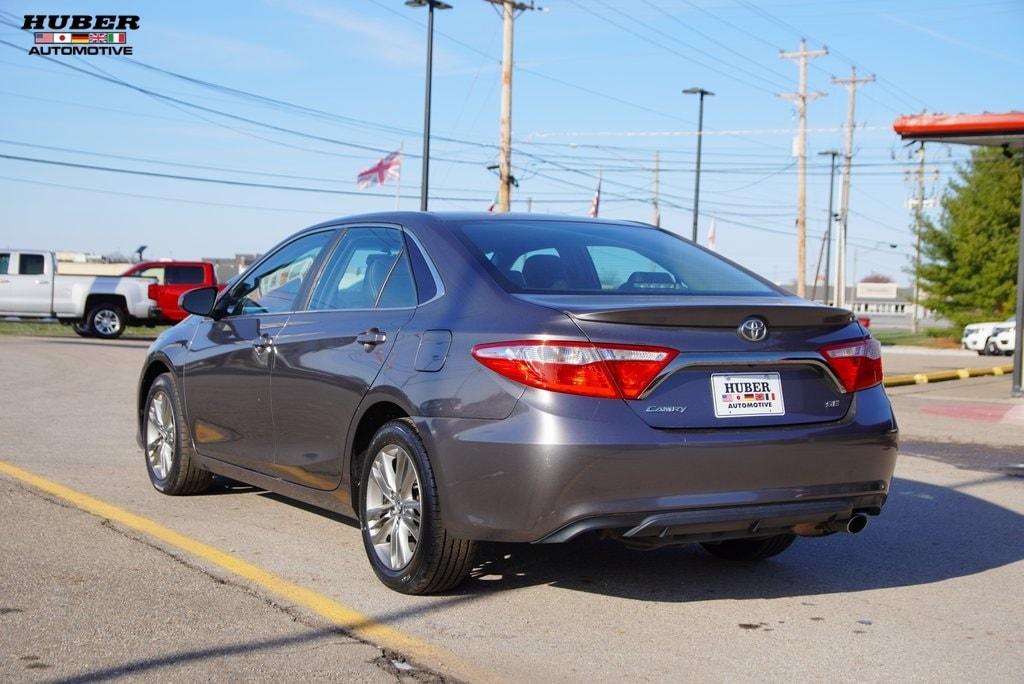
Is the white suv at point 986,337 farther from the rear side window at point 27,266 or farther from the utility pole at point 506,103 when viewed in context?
the rear side window at point 27,266

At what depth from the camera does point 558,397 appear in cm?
452

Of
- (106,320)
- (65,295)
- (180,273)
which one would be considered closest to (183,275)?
(180,273)

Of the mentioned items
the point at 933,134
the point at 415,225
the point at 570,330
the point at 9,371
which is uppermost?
the point at 933,134

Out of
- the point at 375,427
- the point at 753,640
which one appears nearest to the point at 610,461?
the point at 753,640

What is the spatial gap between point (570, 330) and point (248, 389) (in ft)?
8.13

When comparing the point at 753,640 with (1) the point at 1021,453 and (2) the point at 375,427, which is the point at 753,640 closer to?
(2) the point at 375,427

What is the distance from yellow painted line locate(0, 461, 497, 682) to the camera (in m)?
4.27

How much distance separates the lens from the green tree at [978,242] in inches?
1719

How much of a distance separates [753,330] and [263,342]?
8.89 ft

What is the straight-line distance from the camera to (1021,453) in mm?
10719

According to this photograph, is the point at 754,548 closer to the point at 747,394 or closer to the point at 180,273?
the point at 747,394

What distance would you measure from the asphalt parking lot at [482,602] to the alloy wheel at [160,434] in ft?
0.67

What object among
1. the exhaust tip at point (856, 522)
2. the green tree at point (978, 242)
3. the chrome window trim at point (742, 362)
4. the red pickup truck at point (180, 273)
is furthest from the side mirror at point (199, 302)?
the green tree at point (978, 242)

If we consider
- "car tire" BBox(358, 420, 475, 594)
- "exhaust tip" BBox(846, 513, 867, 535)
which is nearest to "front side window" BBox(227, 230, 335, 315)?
"car tire" BBox(358, 420, 475, 594)
